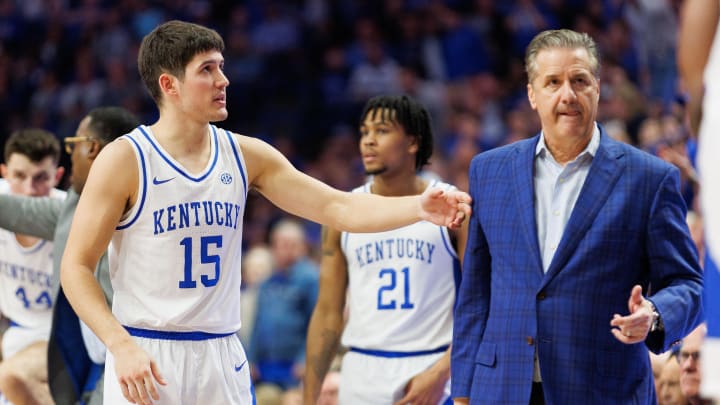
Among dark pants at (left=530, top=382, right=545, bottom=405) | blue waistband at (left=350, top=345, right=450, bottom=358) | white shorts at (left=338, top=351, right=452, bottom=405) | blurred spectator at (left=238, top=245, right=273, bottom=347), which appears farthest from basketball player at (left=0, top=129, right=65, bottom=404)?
blurred spectator at (left=238, top=245, right=273, bottom=347)

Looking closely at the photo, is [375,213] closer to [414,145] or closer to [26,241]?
[414,145]

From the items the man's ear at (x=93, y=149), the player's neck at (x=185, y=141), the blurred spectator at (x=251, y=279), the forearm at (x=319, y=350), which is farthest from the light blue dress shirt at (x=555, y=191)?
the blurred spectator at (x=251, y=279)

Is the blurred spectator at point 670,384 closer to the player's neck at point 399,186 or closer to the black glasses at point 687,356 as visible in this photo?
the black glasses at point 687,356

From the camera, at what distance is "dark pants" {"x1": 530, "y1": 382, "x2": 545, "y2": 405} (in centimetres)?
448

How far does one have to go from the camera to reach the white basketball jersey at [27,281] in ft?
23.6

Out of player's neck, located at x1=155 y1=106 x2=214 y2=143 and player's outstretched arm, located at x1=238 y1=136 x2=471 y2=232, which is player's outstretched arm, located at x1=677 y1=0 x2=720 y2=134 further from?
player's neck, located at x1=155 y1=106 x2=214 y2=143

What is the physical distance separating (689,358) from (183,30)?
3267 mm

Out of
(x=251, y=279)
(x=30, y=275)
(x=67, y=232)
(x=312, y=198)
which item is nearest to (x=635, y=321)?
(x=312, y=198)

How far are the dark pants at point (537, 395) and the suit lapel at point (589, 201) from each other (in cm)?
44

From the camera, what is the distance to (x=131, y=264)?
185 inches

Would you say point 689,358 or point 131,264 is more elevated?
point 131,264

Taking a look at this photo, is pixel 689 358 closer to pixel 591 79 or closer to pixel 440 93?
pixel 591 79

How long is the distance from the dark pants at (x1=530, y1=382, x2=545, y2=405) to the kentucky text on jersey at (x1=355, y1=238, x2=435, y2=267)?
1.74 meters

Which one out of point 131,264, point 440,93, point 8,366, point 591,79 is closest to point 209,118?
point 131,264
